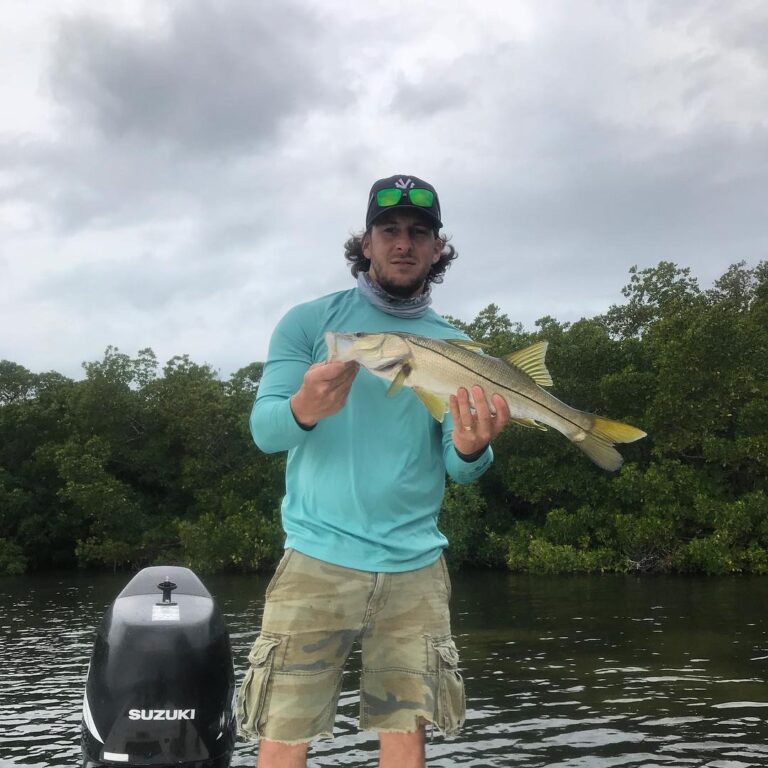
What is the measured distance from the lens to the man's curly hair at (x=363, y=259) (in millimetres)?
4348

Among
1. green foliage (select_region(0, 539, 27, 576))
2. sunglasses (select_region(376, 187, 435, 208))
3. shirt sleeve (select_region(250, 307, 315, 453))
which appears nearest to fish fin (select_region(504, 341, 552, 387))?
sunglasses (select_region(376, 187, 435, 208))

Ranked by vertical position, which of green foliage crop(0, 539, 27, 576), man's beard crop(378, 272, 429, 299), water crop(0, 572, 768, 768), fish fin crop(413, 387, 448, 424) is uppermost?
man's beard crop(378, 272, 429, 299)

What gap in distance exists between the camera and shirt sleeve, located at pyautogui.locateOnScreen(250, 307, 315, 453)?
327 cm

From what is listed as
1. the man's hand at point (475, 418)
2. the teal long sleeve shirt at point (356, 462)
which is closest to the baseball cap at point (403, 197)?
the teal long sleeve shirt at point (356, 462)

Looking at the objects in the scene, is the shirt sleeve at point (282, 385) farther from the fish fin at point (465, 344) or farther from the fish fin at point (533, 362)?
the fish fin at point (533, 362)

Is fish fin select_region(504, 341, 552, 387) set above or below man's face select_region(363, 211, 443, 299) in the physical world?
below

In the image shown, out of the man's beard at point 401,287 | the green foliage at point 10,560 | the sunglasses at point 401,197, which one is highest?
the sunglasses at point 401,197

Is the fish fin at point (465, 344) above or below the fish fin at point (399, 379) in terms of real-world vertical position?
above

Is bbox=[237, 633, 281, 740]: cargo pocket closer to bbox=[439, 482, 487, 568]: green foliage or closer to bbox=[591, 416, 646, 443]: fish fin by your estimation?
bbox=[591, 416, 646, 443]: fish fin

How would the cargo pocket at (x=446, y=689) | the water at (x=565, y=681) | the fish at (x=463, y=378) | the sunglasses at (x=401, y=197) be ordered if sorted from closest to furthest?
the fish at (x=463, y=378), the cargo pocket at (x=446, y=689), the sunglasses at (x=401, y=197), the water at (x=565, y=681)

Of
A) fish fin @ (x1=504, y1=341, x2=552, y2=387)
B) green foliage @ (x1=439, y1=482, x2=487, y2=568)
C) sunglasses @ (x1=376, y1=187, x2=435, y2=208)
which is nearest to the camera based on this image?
sunglasses @ (x1=376, y1=187, x2=435, y2=208)

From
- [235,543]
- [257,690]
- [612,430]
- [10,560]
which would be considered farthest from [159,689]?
[10,560]

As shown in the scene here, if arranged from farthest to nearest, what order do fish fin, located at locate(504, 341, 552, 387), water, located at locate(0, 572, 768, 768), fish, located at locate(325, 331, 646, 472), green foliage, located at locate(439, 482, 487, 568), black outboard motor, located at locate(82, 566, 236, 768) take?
green foliage, located at locate(439, 482, 487, 568) < water, located at locate(0, 572, 768, 768) < black outboard motor, located at locate(82, 566, 236, 768) < fish fin, located at locate(504, 341, 552, 387) < fish, located at locate(325, 331, 646, 472)

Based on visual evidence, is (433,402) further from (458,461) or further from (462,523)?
(462,523)
